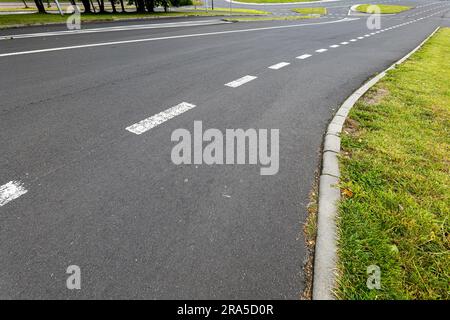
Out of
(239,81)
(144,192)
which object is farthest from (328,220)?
(239,81)

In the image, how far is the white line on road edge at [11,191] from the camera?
2357 mm

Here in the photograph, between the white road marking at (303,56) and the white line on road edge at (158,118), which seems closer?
the white line on road edge at (158,118)

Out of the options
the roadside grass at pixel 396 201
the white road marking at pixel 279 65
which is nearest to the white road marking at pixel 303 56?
the white road marking at pixel 279 65

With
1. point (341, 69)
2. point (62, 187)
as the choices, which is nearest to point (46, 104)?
point (62, 187)

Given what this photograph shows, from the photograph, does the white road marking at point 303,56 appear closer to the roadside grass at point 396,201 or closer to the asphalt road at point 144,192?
the asphalt road at point 144,192

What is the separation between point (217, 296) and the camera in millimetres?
1783

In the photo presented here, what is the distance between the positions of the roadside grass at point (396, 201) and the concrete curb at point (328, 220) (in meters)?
0.06

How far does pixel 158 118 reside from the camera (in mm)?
3980

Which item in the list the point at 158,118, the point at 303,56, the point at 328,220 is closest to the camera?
the point at 328,220

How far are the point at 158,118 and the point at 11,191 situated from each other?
2.02 m

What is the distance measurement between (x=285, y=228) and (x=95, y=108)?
3.43 m

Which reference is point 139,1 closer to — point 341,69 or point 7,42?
point 7,42

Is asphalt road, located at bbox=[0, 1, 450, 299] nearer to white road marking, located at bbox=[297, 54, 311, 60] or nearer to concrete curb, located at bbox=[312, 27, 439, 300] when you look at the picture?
concrete curb, located at bbox=[312, 27, 439, 300]

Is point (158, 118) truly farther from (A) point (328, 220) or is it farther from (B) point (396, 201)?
(B) point (396, 201)
